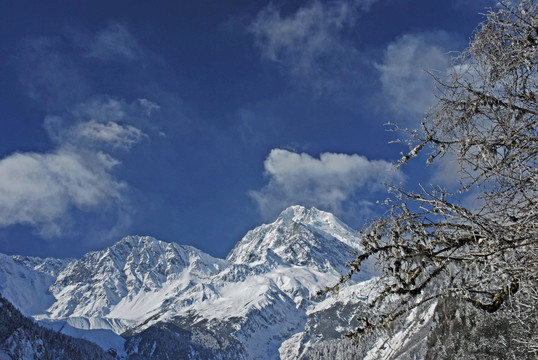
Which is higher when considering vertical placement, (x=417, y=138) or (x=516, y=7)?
(x=516, y=7)

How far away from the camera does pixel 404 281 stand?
13.1ft

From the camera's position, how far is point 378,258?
4035mm

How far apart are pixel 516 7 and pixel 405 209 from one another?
208cm

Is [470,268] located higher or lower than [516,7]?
lower

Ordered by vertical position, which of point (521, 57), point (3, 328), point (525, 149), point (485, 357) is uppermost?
point (485, 357)

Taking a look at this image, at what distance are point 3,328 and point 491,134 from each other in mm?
203279

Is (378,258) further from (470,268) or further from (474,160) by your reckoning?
(474,160)

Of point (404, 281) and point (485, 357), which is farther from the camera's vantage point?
point (485, 357)

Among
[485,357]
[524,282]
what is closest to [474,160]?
[524,282]

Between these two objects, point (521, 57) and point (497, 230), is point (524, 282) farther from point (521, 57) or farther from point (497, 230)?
point (521, 57)

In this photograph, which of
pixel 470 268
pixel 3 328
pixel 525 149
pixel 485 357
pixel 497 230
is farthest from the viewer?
pixel 3 328

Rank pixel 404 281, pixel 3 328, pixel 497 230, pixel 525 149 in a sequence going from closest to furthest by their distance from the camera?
pixel 497 230
pixel 525 149
pixel 404 281
pixel 3 328

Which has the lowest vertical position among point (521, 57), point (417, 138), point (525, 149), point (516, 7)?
point (525, 149)

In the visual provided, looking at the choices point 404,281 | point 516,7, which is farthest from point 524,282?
point 516,7
